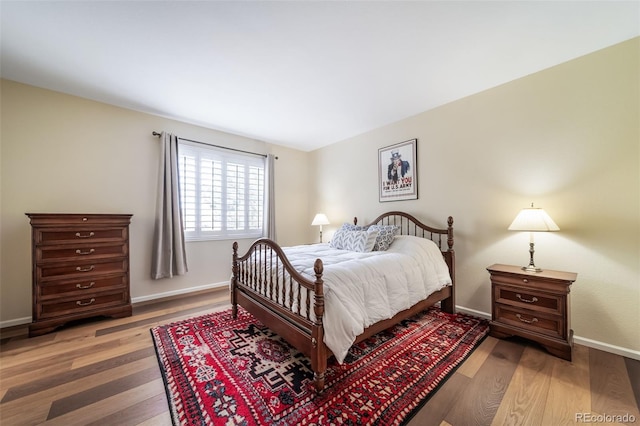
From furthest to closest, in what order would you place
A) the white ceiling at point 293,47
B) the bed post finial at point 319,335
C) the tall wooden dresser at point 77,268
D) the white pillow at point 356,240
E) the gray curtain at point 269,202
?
the gray curtain at point 269,202, the white pillow at point 356,240, the tall wooden dresser at point 77,268, the white ceiling at point 293,47, the bed post finial at point 319,335

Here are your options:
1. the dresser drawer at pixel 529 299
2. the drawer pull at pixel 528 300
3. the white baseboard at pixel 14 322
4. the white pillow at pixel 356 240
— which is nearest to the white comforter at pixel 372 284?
the white pillow at pixel 356 240

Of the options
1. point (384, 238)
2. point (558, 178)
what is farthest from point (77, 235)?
point (558, 178)

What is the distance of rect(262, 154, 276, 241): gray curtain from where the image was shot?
4422mm

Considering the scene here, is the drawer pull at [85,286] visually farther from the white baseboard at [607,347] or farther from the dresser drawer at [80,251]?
the white baseboard at [607,347]

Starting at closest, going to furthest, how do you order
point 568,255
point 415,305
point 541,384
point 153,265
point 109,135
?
point 541,384 < point 568,255 < point 415,305 < point 109,135 < point 153,265

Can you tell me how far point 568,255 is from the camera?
2242mm

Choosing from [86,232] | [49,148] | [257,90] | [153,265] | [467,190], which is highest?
[257,90]

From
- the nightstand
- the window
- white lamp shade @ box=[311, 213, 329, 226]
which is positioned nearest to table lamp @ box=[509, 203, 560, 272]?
the nightstand

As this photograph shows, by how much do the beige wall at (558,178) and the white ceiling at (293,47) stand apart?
0.25 meters

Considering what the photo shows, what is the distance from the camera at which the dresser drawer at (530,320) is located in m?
1.99

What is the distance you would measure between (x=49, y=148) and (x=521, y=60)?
5105mm

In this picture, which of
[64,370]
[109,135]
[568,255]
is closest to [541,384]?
[568,255]

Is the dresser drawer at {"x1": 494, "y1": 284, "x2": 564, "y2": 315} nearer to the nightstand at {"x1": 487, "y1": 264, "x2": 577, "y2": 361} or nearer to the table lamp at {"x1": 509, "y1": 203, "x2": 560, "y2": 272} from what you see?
the nightstand at {"x1": 487, "y1": 264, "x2": 577, "y2": 361}

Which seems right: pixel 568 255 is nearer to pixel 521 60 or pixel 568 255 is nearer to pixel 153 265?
pixel 521 60
